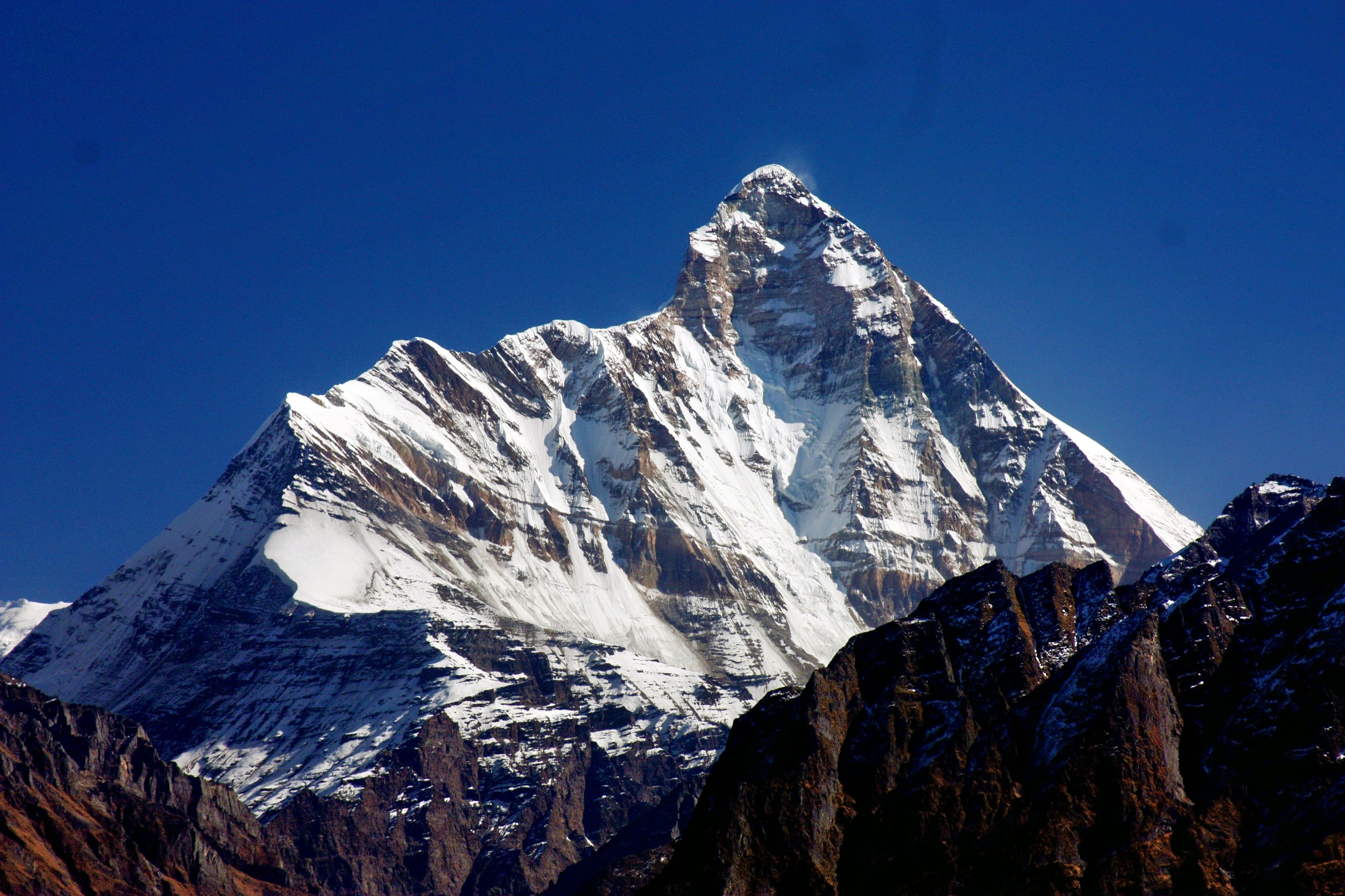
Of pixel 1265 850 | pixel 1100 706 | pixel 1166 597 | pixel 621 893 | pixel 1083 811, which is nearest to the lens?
pixel 1265 850

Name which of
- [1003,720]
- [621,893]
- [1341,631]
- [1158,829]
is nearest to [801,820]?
[1003,720]

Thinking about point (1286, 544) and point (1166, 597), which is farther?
point (1166, 597)

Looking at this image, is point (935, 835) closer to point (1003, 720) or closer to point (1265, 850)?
point (1003, 720)

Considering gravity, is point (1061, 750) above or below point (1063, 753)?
above

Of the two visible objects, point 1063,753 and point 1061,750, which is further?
point 1061,750

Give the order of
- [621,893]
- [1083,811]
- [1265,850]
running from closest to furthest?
1. [1265,850]
2. [1083,811]
3. [621,893]

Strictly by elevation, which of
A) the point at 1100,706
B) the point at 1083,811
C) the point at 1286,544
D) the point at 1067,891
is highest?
the point at 1286,544

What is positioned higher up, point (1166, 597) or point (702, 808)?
point (1166, 597)
